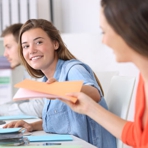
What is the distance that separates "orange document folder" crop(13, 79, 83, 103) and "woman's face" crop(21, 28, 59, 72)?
525 mm

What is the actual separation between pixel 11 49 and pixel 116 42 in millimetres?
2282

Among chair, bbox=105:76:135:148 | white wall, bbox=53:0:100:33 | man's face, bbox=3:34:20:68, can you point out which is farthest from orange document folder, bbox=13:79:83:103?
white wall, bbox=53:0:100:33

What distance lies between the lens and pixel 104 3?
40.0 inches

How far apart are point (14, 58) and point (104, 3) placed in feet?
7.73

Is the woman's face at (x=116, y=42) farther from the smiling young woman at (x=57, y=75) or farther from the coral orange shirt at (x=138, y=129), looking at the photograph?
the smiling young woman at (x=57, y=75)

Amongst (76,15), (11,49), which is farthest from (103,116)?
(76,15)

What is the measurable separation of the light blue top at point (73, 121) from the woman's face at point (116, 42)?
65cm

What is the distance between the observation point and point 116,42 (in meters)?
1.01

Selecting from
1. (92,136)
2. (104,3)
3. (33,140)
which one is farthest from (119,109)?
(104,3)

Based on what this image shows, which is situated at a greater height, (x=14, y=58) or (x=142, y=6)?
(x=142, y=6)

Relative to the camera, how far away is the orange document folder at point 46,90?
127cm

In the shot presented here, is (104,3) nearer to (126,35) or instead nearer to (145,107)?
(126,35)

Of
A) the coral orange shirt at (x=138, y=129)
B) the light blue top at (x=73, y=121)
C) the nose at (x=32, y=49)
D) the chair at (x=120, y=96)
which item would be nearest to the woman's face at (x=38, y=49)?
the nose at (x=32, y=49)

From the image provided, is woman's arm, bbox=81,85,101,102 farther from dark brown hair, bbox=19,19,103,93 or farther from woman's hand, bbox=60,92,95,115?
dark brown hair, bbox=19,19,103,93
